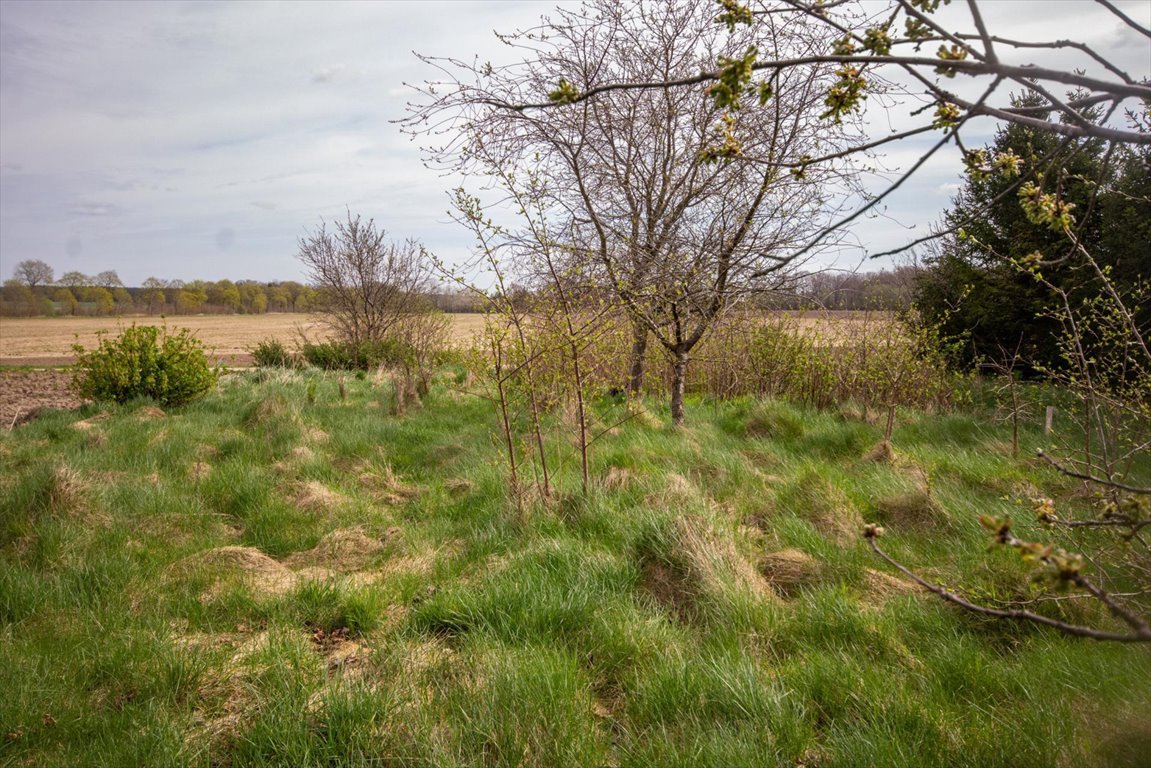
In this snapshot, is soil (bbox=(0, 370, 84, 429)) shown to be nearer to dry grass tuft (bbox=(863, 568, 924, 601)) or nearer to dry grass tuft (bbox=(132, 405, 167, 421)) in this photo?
dry grass tuft (bbox=(132, 405, 167, 421))

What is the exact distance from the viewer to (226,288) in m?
64.8

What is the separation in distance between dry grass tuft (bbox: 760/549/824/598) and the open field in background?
5400mm

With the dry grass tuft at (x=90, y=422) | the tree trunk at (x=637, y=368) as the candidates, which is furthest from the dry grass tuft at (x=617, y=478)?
the dry grass tuft at (x=90, y=422)

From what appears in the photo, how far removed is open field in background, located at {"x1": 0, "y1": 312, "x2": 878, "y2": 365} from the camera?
34.5 ft

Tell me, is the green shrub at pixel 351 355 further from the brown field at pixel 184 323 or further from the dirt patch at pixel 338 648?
the dirt patch at pixel 338 648

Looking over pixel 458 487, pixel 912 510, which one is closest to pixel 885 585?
pixel 912 510

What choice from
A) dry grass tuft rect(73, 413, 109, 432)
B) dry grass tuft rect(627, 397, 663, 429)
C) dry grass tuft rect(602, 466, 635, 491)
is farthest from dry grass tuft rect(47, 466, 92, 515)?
dry grass tuft rect(627, 397, 663, 429)

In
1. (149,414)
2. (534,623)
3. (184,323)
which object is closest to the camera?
(534,623)

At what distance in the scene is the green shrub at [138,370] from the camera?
30.8 feet

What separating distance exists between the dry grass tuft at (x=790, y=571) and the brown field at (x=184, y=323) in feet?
36.7

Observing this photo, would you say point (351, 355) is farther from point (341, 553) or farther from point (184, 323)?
point (184, 323)

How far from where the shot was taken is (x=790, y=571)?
3727mm

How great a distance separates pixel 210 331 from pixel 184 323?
11920 millimetres

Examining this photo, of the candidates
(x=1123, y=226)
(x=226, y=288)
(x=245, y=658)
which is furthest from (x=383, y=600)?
(x=226, y=288)
